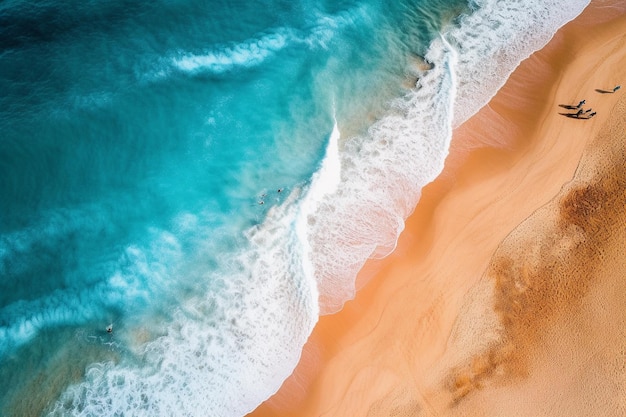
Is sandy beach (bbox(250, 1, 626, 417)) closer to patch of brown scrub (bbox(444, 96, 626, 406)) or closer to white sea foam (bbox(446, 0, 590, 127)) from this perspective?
patch of brown scrub (bbox(444, 96, 626, 406))

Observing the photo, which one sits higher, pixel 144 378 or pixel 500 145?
pixel 500 145

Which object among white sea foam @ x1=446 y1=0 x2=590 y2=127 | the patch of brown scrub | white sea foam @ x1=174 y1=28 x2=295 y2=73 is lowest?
the patch of brown scrub

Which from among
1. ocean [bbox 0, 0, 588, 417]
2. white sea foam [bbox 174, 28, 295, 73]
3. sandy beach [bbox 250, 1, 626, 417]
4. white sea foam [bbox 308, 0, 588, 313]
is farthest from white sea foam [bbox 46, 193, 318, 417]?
white sea foam [bbox 174, 28, 295, 73]

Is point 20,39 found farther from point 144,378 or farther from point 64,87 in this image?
point 144,378

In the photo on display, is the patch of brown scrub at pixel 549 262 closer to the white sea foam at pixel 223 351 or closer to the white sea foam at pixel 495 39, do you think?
the white sea foam at pixel 495 39

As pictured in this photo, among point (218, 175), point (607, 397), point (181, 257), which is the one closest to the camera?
point (607, 397)

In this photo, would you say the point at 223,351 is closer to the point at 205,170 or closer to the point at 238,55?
the point at 205,170

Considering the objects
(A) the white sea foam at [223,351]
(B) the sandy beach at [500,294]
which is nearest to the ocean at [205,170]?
(A) the white sea foam at [223,351]

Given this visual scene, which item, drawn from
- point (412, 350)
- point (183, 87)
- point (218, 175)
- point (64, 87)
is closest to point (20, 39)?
point (64, 87)
